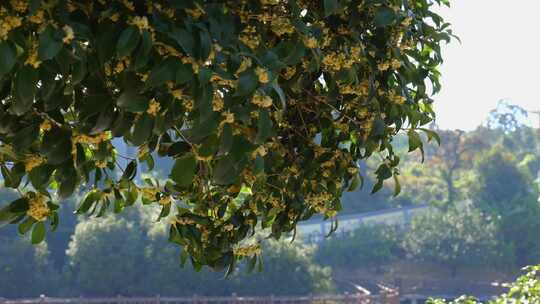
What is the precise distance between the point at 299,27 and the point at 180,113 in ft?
0.68

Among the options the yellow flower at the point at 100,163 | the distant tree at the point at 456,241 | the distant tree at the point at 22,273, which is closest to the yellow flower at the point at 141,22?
the yellow flower at the point at 100,163

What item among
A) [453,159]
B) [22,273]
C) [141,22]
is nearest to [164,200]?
[141,22]

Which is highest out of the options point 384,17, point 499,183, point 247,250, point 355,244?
point 499,183

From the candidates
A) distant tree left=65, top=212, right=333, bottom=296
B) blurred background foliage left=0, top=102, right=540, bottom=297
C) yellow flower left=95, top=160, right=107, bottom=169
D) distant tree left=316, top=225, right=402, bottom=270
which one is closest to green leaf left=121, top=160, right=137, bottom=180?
yellow flower left=95, top=160, right=107, bottom=169

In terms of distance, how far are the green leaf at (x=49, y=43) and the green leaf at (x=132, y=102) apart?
11 centimetres

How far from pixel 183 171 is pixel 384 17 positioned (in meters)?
0.35

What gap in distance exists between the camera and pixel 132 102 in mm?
886

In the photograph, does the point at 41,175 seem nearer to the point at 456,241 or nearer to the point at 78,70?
the point at 78,70

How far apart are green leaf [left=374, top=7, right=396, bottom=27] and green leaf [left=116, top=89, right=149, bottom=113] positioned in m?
0.39

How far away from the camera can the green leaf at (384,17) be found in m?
1.13

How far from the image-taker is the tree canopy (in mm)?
844

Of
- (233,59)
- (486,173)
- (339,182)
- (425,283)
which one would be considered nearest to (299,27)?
(233,59)

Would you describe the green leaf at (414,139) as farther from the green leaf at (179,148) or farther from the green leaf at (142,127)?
the green leaf at (142,127)

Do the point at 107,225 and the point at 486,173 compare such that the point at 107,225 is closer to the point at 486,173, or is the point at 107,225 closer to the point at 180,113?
the point at 486,173
